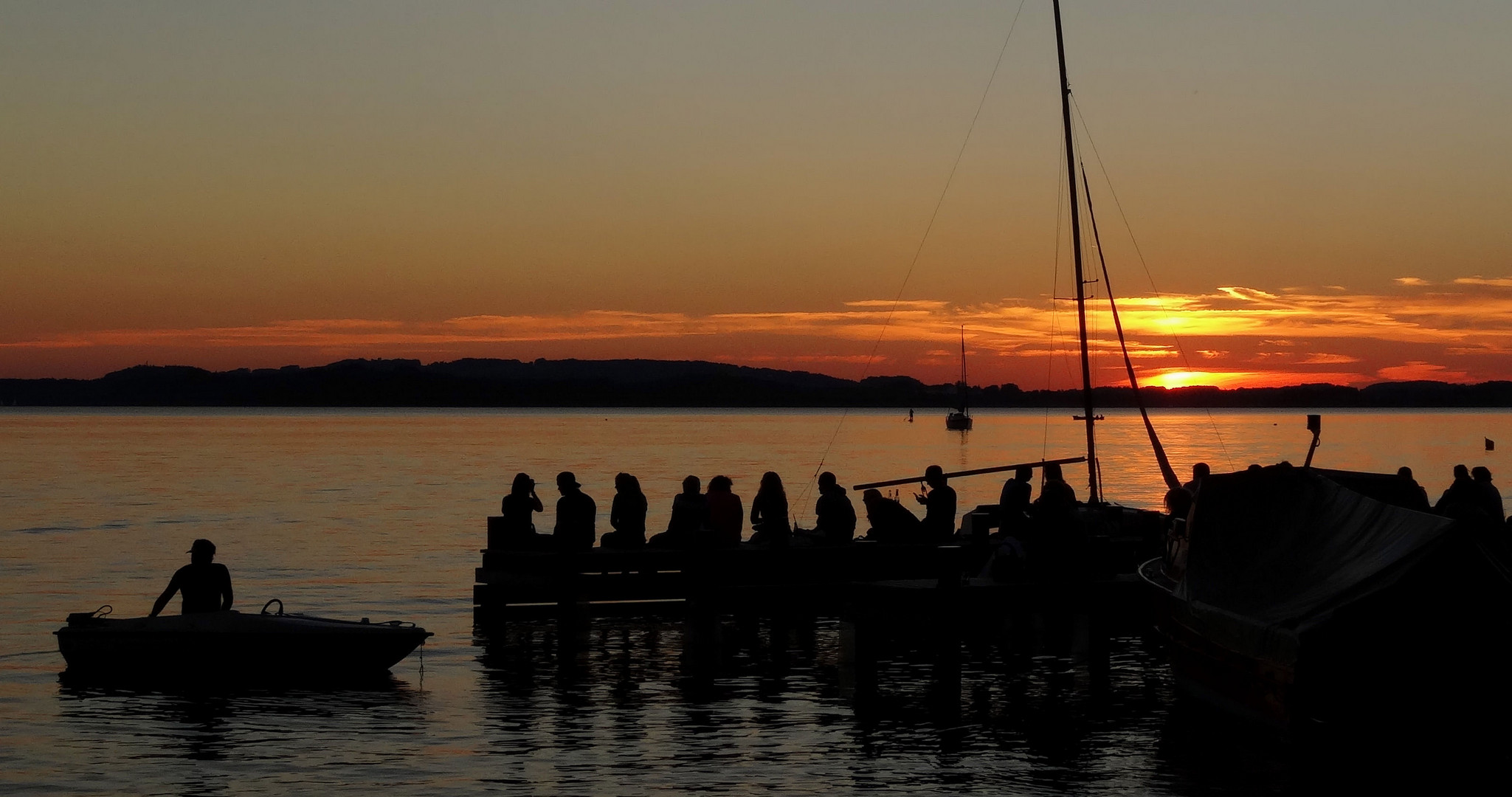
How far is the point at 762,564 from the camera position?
2397 cm

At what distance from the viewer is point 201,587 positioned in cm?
2153

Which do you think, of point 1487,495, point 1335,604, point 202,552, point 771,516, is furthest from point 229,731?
point 1487,495

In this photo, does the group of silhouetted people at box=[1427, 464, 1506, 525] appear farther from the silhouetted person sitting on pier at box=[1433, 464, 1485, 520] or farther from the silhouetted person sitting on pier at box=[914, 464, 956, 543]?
the silhouetted person sitting on pier at box=[914, 464, 956, 543]

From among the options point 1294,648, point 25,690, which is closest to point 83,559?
point 25,690

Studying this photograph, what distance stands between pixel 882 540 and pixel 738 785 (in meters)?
9.01

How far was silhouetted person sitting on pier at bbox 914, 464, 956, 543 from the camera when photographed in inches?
907

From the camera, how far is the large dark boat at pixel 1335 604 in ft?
48.3

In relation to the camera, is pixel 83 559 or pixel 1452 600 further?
pixel 83 559

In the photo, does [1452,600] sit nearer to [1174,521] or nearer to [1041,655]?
[1174,521]

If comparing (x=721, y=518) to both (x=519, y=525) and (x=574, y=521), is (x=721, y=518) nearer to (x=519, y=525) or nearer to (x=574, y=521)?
(x=574, y=521)

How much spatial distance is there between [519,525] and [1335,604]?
542 inches

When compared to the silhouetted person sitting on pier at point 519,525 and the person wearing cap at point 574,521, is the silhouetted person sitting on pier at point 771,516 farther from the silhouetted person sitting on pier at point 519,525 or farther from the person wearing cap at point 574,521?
the silhouetted person sitting on pier at point 519,525

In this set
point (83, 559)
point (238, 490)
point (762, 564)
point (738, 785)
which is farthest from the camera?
point (238, 490)

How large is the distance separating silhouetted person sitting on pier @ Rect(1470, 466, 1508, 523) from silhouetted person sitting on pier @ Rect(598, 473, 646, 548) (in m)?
12.2
